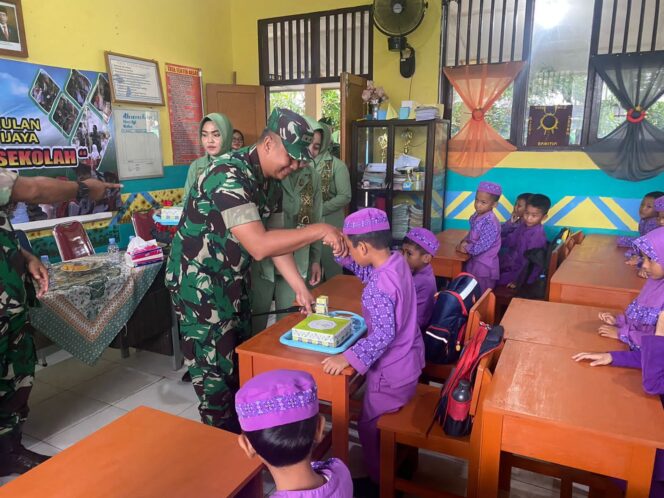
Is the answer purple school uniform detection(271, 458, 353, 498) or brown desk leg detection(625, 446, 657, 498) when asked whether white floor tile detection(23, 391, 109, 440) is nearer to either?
purple school uniform detection(271, 458, 353, 498)

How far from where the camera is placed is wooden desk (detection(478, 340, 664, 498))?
129 cm

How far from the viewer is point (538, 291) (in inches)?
154

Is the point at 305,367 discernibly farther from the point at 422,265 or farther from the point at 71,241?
the point at 71,241

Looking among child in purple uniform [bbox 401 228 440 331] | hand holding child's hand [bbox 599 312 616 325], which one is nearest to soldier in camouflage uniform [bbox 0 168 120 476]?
child in purple uniform [bbox 401 228 440 331]

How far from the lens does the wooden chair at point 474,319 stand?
1952 mm

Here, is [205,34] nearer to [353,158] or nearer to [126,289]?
[353,158]

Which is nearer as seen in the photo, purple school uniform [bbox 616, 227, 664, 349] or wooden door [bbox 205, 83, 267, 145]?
purple school uniform [bbox 616, 227, 664, 349]

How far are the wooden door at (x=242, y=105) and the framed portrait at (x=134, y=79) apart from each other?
24.7 inches

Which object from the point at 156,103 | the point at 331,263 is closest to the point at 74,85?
the point at 156,103

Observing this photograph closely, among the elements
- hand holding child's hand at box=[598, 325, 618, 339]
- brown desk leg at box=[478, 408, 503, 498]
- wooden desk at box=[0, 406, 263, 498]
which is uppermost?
hand holding child's hand at box=[598, 325, 618, 339]

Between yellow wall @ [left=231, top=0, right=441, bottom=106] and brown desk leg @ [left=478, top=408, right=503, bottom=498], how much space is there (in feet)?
13.2

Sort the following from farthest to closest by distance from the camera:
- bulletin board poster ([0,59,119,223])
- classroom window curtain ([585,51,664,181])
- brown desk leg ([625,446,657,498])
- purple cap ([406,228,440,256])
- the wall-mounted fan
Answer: the wall-mounted fan, classroom window curtain ([585,51,664,181]), bulletin board poster ([0,59,119,223]), purple cap ([406,228,440,256]), brown desk leg ([625,446,657,498])

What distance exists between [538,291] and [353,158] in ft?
7.07

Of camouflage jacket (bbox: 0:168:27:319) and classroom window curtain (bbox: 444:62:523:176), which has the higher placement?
classroom window curtain (bbox: 444:62:523:176)
